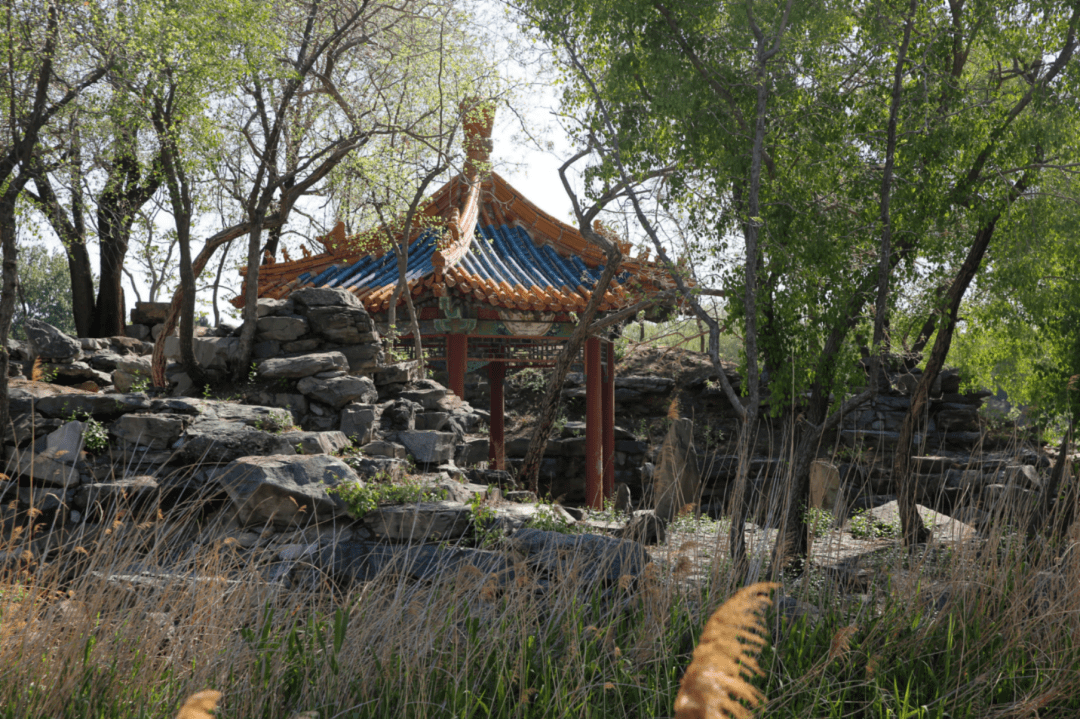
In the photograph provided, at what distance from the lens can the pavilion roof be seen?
8375mm

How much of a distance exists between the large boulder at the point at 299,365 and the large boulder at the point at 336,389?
78 millimetres

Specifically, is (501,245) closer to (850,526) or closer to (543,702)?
(850,526)

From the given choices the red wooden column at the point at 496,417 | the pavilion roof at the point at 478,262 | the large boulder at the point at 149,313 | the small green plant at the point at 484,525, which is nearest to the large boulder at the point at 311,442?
the small green plant at the point at 484,525

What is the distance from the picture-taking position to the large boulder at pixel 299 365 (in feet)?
21.0

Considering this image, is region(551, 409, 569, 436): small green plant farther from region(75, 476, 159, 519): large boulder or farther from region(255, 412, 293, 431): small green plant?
region(75, 476, 159, 519): large boulder

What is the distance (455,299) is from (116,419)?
12.2 feet

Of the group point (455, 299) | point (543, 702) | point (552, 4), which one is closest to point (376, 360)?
point (455, 299)

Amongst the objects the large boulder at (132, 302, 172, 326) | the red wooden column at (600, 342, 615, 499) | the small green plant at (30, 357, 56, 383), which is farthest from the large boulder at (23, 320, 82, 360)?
the red wooden column at (600, 342, 615, 499)

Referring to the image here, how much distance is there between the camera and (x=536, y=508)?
5.41 m

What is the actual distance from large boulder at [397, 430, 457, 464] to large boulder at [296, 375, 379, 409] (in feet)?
1.54

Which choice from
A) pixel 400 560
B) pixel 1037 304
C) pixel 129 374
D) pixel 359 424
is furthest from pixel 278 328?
pixel 1037 304

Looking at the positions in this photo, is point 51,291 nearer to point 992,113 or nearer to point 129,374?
point 129,374

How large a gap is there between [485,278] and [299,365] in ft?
8.97

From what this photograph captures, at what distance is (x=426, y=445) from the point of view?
6.29 meters
